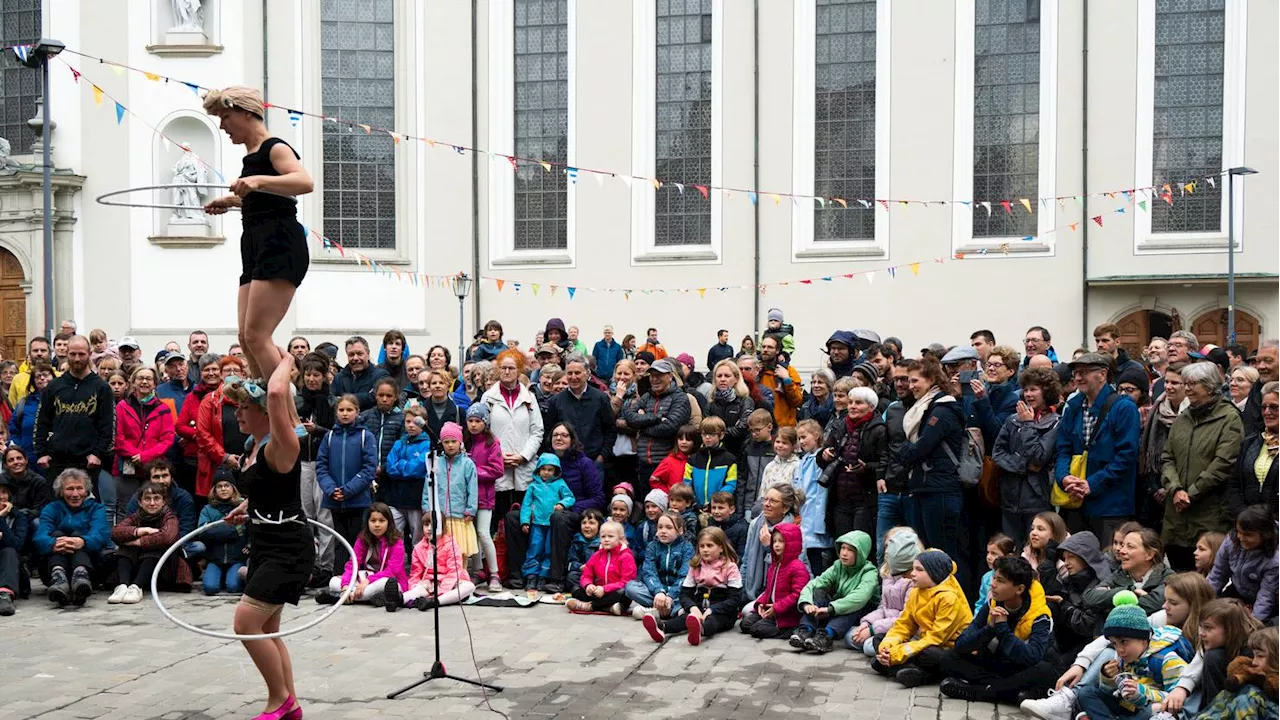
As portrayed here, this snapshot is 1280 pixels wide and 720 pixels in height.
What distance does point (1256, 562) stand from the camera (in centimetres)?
696

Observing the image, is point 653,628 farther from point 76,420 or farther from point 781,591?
point 76,420

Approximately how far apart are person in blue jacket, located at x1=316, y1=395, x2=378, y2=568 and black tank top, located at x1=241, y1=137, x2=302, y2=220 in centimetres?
488

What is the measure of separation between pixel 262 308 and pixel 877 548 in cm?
517

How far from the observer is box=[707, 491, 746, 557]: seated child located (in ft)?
32.7

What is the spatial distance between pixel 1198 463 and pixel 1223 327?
15.4 m

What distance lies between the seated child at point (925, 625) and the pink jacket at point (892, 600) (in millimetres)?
444

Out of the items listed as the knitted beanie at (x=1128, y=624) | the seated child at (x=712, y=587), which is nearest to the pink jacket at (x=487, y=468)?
the seated child at (x=712, y=587)

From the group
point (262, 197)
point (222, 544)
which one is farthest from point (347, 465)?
point (262, 197)

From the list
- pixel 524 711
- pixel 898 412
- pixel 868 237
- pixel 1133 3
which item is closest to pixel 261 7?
pixel 868 237

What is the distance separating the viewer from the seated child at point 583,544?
1060 cm

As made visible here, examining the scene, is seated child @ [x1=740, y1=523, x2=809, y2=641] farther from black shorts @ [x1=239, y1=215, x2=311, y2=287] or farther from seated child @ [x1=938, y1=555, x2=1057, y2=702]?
black shorts @ [x1=239, y1=215, x2=311, y2=287]

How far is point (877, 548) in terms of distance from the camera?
30.9ft

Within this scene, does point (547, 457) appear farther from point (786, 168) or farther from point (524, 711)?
point (786, 168)

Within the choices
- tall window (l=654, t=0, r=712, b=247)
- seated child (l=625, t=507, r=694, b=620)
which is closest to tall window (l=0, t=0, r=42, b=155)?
tall window (l=654, t=0, r=712, b=247)
